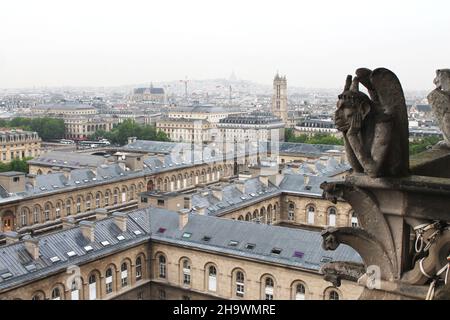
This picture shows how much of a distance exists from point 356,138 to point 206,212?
3928 cm

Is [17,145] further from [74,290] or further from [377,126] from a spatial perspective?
[377,126]

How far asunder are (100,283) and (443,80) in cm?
2913

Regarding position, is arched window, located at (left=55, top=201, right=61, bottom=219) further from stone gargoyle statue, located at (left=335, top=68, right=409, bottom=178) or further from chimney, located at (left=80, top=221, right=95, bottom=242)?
stone gargoyle statue, located at (left=335, top=68, right=409, bottom=178)

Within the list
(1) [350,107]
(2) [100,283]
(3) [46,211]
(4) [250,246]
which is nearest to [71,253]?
(2) [100,283]

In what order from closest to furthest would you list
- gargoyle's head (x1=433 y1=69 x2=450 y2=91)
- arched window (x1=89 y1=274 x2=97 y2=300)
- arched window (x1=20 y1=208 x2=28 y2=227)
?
gargoyle's head (x1=433 y1=69 x2=450 y2=91) < arched window (x1=89 y1=274 x2=97 y2=300) < arched window (x1=20 y1=208 x2=28 y2=227)

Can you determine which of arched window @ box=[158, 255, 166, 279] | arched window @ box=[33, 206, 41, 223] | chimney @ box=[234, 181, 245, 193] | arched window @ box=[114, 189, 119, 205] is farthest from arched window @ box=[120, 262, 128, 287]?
arched window @ box=[114, 189, 119, 205]

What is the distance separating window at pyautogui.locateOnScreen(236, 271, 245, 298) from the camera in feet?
113

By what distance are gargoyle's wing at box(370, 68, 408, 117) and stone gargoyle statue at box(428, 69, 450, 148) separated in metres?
1.95

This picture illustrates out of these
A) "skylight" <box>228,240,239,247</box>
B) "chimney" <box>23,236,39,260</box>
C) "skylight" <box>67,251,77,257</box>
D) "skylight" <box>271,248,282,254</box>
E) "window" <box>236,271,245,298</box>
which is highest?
"chimney" <box>23,236,39,260</box>

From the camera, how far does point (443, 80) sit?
8.33 metres

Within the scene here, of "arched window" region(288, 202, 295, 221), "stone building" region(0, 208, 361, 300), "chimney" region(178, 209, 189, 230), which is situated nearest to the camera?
"stone building" region(0, 208, 361, 300)

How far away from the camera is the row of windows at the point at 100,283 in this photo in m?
31.2

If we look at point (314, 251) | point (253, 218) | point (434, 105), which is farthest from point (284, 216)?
point (434, 105)
